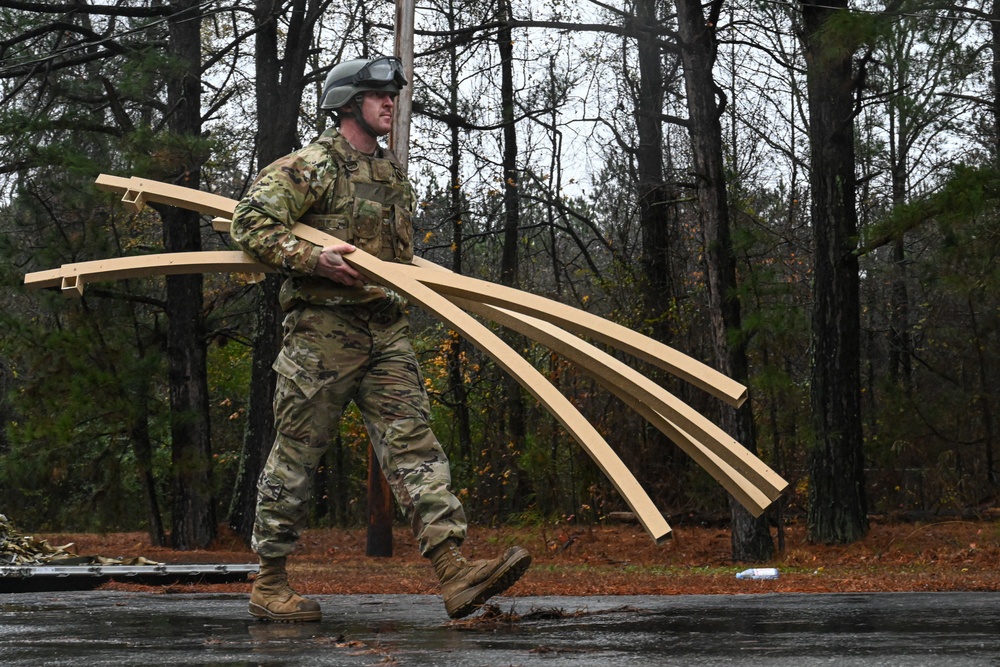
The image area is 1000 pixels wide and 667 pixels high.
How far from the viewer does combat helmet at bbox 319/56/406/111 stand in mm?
5055

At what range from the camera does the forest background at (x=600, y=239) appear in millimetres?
12734

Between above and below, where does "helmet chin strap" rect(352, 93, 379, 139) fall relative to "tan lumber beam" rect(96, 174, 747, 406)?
above

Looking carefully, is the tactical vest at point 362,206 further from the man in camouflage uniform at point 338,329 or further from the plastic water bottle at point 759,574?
the plastic water bottle at point 759,574

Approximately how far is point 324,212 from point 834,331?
352 inches

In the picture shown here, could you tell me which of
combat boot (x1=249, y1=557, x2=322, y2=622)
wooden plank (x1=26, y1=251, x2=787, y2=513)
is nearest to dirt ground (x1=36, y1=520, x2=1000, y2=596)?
combat boot (x1=249, y1=557, x2=322, y2=622)

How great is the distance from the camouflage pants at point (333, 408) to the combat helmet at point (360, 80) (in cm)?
86

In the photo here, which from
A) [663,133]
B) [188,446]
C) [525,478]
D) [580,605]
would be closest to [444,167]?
[663,133]

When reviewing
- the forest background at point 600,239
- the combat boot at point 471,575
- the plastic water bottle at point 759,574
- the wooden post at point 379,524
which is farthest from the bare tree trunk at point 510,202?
the combat boot at point 471,575

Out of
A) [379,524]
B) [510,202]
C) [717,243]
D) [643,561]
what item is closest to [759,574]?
[717,243]

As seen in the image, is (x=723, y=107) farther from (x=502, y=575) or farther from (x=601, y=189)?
(x=502, y=575)

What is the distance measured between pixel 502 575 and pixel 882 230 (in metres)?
7.87

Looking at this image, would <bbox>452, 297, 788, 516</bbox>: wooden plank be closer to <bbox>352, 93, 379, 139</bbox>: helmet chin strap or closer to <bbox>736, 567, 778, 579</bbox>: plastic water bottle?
<bbox>352, 93, 379, 139</bbox>: helmet chin strap

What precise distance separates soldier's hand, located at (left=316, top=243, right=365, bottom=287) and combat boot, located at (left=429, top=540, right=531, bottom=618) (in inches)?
41.7

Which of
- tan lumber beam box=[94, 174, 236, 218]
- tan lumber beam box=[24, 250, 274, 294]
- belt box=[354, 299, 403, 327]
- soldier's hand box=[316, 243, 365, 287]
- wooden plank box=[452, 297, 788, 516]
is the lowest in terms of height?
wooden plank box=[452, 297, 788, 516]
